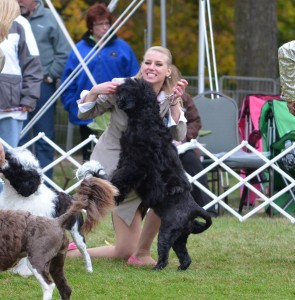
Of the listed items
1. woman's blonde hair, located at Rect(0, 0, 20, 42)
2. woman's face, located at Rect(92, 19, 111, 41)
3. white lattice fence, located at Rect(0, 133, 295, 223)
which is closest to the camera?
woman's blonde hair, located at Rect(0, 0, 20, 42)

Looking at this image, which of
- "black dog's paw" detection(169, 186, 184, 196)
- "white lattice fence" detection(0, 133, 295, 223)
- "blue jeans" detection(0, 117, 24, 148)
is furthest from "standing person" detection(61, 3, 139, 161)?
"black dog's paw" detection(169, 186, 184, 196)

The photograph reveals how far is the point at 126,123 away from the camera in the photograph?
800 cm

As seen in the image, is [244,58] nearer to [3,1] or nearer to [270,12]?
[270,12]

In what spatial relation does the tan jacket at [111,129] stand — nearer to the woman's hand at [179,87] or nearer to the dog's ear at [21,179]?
the woman's hand at [179,87]

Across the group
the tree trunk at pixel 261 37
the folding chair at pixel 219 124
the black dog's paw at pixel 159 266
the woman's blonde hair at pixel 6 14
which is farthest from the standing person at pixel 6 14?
the tree trunk at pixel 261 37

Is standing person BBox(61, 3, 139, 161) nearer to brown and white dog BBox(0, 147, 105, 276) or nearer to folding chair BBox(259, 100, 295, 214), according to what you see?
folding chair BBox(259, 100, 295, 214)

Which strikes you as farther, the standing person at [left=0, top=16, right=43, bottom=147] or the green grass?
the standing person at [left=0, top=16, right=43, bottom=147]

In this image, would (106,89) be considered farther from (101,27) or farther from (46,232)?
(101,27)

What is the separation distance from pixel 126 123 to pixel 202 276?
1.32 meters

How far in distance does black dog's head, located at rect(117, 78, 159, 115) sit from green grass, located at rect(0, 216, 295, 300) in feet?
4.15

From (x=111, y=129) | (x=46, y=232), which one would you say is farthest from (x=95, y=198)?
(x=111, y=129)

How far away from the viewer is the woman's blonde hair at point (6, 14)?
23.7 ft

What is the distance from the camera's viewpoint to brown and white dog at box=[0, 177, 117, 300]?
20.6 ft

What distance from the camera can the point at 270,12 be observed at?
19.2 metres
